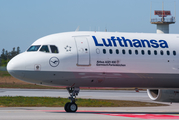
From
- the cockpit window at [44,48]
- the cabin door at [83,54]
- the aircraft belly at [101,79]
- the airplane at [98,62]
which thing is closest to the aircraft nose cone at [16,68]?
the airplane at [98,62]

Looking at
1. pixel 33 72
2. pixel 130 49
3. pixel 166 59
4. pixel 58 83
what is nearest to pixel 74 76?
pixel 58 83

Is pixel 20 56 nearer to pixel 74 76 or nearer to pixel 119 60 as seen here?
pixel 74 76

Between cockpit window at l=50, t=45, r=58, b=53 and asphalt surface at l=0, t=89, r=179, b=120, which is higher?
cockpit window at l=50, t=45, r=58, b=53

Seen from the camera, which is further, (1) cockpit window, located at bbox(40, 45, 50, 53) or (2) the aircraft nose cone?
(1) cockpit window, located at bbox(40, 45, 50, 53)

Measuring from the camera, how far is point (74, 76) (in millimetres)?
24484

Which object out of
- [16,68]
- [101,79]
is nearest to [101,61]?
[101,79]

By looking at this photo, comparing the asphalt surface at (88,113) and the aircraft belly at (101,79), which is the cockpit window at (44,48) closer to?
the aircraft belly at (101,79)

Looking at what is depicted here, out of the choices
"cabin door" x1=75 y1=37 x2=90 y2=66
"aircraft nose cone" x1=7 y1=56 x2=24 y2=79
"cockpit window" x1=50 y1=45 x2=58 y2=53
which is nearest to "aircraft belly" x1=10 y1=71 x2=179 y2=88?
"aircraft nose cone" x1=7 y1=56 x2=24 y2=79

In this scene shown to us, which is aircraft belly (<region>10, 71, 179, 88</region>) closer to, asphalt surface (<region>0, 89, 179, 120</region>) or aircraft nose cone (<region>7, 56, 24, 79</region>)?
aircraft nose cone (<region>7, 56, 24, 79</region>)

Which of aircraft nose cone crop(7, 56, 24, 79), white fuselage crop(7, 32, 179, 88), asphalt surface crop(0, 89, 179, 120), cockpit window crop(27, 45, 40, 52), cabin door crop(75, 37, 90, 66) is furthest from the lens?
cockpit window crop(27, 45, 40, 52)

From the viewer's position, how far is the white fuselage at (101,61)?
78.8 ft

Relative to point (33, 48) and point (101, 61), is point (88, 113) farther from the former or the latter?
point (33, 48)

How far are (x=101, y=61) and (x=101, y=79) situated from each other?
49.0 inches

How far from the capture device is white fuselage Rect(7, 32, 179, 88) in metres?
24.0
